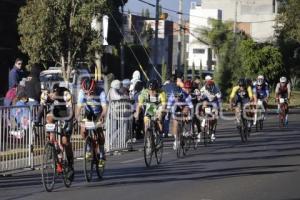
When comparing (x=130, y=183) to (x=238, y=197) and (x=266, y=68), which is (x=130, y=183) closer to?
(x=238, y=197)

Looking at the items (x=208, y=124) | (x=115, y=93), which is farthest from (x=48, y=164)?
(x=208, y=124)

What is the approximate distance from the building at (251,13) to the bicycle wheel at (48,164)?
383 feet

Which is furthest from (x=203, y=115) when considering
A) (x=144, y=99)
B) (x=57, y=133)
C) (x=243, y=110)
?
(x=57, y=133)

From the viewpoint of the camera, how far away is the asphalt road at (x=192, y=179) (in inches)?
487

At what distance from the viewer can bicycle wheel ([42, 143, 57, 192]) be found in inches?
497

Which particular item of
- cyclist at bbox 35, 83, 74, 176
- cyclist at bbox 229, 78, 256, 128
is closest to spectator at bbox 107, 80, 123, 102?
cyclist at bbox 229, 78, 256, 128

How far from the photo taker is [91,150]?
45.4 feet

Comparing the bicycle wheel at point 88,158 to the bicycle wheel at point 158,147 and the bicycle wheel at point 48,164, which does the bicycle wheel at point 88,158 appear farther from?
the bicycle wheel at point 158,147

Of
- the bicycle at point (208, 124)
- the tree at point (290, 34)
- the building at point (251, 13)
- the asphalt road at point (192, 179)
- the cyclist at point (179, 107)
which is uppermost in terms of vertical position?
the building at point (251, 13)

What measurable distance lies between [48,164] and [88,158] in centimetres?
121

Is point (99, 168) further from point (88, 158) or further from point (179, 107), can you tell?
point (179, 107)

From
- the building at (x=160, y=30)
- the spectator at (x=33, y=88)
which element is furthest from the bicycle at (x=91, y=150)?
the building at (x=160, y=30)

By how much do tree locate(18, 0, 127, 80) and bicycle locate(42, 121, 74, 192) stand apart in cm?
1240

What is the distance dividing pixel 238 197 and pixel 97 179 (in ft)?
10.3
